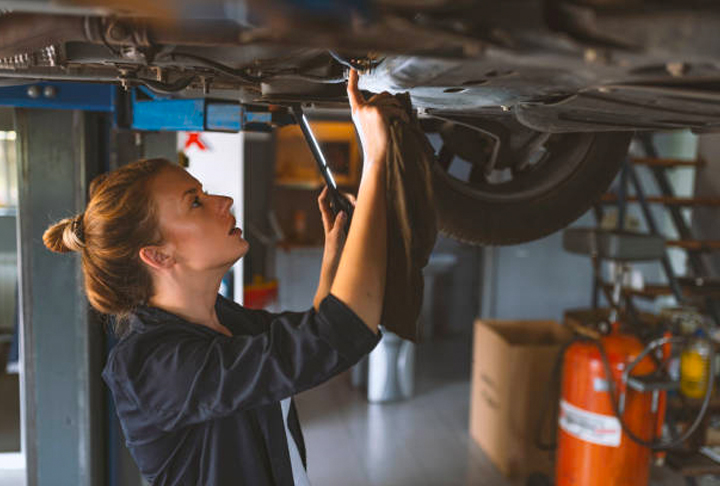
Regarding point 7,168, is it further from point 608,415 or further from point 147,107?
point 608,415

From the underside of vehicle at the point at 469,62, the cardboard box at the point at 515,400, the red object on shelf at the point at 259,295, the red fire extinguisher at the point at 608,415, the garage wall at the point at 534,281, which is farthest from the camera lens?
the garage wall at the point at 534,281

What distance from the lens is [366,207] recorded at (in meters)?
0.81

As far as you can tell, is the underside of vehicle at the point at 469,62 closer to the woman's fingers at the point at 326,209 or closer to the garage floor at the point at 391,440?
the woman's fingers at the point at 326,209

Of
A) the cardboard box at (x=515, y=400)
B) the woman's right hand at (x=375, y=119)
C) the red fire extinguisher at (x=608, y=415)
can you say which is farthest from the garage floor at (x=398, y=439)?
the woman's right hand at (x=375, y=119)

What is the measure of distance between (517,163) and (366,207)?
0.97 m

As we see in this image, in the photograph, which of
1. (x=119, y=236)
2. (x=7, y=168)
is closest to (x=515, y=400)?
(x=119, y=236)

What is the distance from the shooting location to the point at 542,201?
5.10 ft

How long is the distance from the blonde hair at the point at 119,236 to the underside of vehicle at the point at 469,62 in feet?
0.67

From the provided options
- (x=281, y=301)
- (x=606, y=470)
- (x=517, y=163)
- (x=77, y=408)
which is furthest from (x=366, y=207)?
(x=281, y=301)

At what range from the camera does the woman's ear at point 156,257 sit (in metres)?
1.02

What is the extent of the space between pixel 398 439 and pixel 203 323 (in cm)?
217

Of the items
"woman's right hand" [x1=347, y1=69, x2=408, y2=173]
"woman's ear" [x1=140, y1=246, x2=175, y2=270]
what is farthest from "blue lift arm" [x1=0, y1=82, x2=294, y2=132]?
"woman's right hand" [x1=347, y1=69, x2=408, y2=173]

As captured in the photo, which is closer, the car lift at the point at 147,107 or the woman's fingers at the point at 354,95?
the woman's fingers at the point at 354,95

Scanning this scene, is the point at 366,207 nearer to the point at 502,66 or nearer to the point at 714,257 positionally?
the point at 502,66
